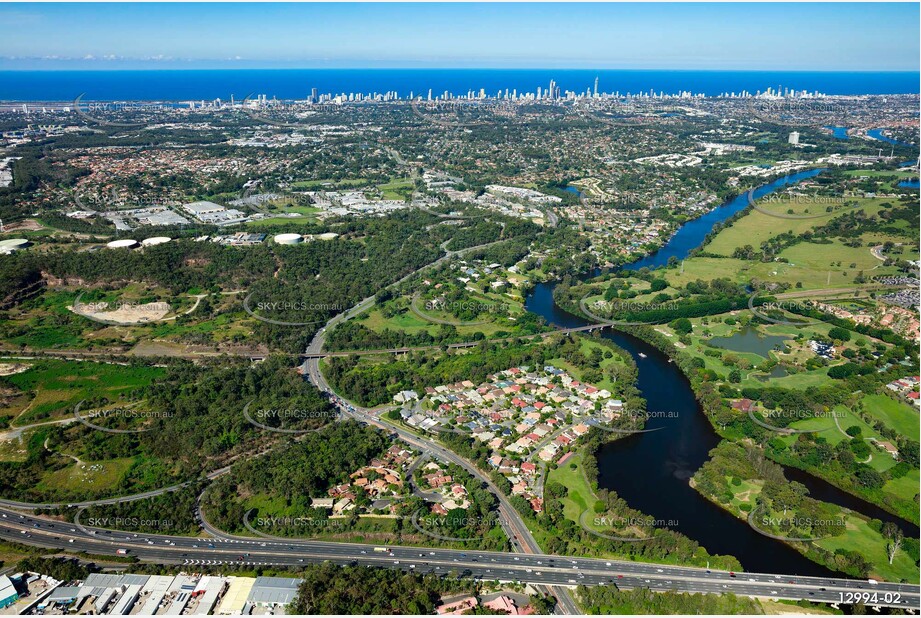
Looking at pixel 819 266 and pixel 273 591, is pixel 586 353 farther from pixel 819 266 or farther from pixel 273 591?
pixel 819 266

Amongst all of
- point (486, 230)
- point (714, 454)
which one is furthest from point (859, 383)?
point (486, 230)

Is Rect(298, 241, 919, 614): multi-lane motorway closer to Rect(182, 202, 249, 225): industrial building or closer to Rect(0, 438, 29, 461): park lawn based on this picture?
Rect(0, 438, 29, 461): park lawn

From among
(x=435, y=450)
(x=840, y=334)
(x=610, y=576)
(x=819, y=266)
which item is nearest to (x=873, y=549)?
(x=610, y=576)

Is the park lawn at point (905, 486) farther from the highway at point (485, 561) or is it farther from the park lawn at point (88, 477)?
the park lawn at point (88, 477)

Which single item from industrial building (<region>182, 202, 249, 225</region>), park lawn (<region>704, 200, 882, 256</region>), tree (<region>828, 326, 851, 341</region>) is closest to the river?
tree (<region>828, 326, 851, 341</region>)

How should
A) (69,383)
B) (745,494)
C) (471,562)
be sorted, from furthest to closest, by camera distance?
1. (69,383)
2. (745,494)
3. (471,562)
